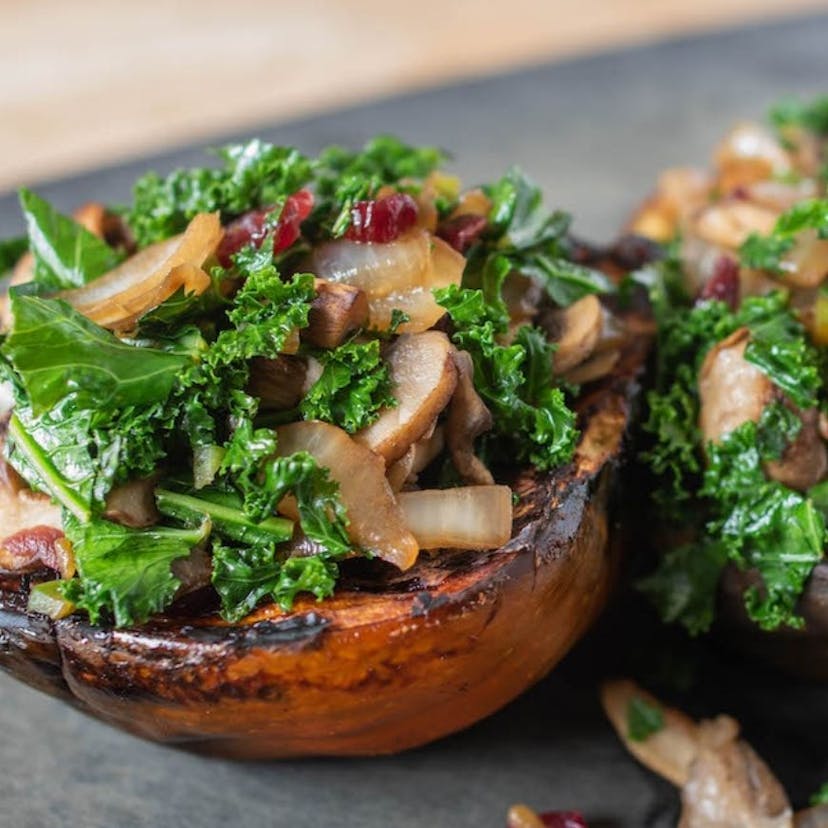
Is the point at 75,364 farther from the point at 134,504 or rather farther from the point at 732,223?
the point at 732,223

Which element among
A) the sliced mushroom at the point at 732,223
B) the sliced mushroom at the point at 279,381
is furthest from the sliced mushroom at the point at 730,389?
the sliced mushroom at the point at 279,381

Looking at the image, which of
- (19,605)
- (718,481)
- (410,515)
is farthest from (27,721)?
(718,481)

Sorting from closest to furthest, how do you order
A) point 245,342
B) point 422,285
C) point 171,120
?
point 245,342, point 422,285, point 171,120

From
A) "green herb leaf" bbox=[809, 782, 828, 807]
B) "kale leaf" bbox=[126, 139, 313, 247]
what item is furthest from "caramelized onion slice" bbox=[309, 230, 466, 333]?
"green herb leaf" bbox=[809, 782, 828, 807]

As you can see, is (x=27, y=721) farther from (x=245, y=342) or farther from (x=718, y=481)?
(x=718, y=481)

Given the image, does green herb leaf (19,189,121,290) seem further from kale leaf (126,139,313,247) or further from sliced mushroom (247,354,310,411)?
sliced mushroom (247,354,310,411)

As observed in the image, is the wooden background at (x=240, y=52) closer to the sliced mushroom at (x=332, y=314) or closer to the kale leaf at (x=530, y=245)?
the kale leaf at (x=530, y=245)
